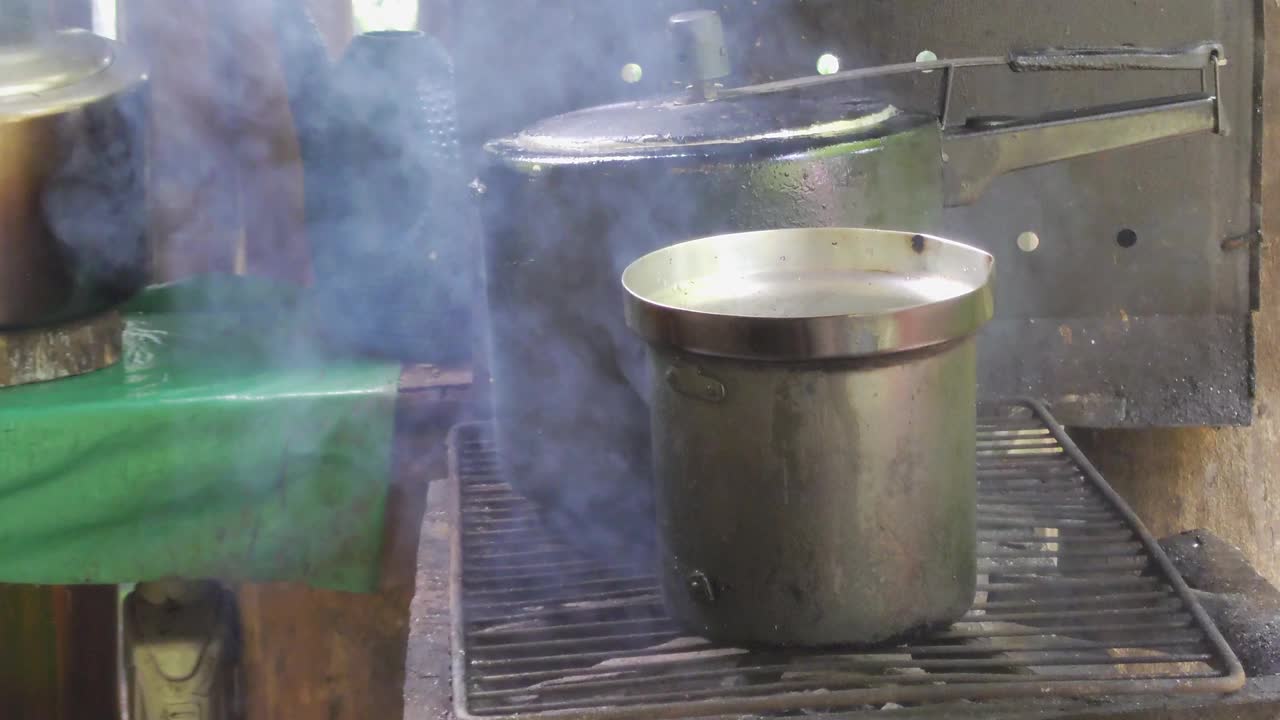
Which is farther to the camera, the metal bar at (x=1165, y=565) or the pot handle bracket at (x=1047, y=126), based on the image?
the pot handle bracket at (x=1047, y=126)

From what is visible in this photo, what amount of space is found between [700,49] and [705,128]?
0.59 ft

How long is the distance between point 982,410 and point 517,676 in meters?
1.05

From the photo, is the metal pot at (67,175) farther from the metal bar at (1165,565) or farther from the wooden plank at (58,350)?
the metal bar at (1165,565)

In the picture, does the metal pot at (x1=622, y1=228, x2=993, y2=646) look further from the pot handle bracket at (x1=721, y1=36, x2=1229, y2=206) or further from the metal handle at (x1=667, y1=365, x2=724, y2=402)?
the pot handle bracket at (x1=721, y1=36, x2=1229, y2=206)

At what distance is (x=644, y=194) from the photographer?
1392 millimetres

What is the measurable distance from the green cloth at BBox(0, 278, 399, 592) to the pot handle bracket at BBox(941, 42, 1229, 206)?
987 millimetres

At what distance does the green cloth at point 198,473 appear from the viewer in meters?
1.89

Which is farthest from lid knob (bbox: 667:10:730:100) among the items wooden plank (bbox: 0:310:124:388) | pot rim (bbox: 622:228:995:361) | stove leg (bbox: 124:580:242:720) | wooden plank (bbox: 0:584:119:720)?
wooden plank (bbox: 0:584:119:720)

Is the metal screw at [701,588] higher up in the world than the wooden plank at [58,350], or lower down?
lower down

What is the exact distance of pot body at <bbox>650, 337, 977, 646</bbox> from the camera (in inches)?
44.4

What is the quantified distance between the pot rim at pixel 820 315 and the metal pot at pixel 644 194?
9cm

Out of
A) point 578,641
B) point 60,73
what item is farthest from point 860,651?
point 60,73

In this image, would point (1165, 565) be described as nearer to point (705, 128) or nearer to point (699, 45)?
point (705, 128)

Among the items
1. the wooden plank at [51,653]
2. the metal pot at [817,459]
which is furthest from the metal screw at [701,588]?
the wooden plank at [51,653]
